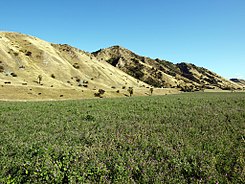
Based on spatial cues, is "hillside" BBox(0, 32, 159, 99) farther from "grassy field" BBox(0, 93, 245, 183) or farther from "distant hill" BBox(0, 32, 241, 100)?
"grassy field" BBox(0, 93, 245, 183)

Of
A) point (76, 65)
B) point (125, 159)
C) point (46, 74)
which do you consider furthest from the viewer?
point (76, 65)

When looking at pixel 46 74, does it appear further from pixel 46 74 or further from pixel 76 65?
pixel 76 65

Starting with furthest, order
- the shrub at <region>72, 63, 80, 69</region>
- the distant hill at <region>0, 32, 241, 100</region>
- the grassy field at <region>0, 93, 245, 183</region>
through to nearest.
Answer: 1. the shrub at <region>72, 63, 80, 69</region>
2. the distant hill at <region>0, 32, 241, 100</region>
3. the grassy field at <region>0, 93, 245, 183</region>

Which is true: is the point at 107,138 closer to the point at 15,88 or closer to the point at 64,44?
the point at 15,88

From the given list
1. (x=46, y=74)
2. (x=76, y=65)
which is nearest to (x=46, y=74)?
(x=46, y=74)

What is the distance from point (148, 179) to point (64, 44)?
19075 centimetres

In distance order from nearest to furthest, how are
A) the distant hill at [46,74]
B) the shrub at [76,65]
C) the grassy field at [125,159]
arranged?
the grassy field at [125,159]
the distant hill at [46,74]
the shrub at [76,65]

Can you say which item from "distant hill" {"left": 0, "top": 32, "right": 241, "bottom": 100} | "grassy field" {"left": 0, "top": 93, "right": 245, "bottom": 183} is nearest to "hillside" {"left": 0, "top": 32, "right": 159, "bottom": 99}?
"distant hill" {"left": 0, "top": 32, "right": 241, "bottom": 100}

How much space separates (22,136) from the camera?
10.2 meters

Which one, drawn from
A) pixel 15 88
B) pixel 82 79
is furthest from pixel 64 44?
pixel 15 88

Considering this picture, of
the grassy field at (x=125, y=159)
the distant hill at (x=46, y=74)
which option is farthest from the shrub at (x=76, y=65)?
the grassy field at (x=125, y=159)

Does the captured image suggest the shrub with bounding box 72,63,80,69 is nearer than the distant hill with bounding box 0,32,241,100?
No

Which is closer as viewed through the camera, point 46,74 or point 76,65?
point 46,74

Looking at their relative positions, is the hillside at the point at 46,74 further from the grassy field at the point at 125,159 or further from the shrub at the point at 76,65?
the grassy field at the point at 125,159
